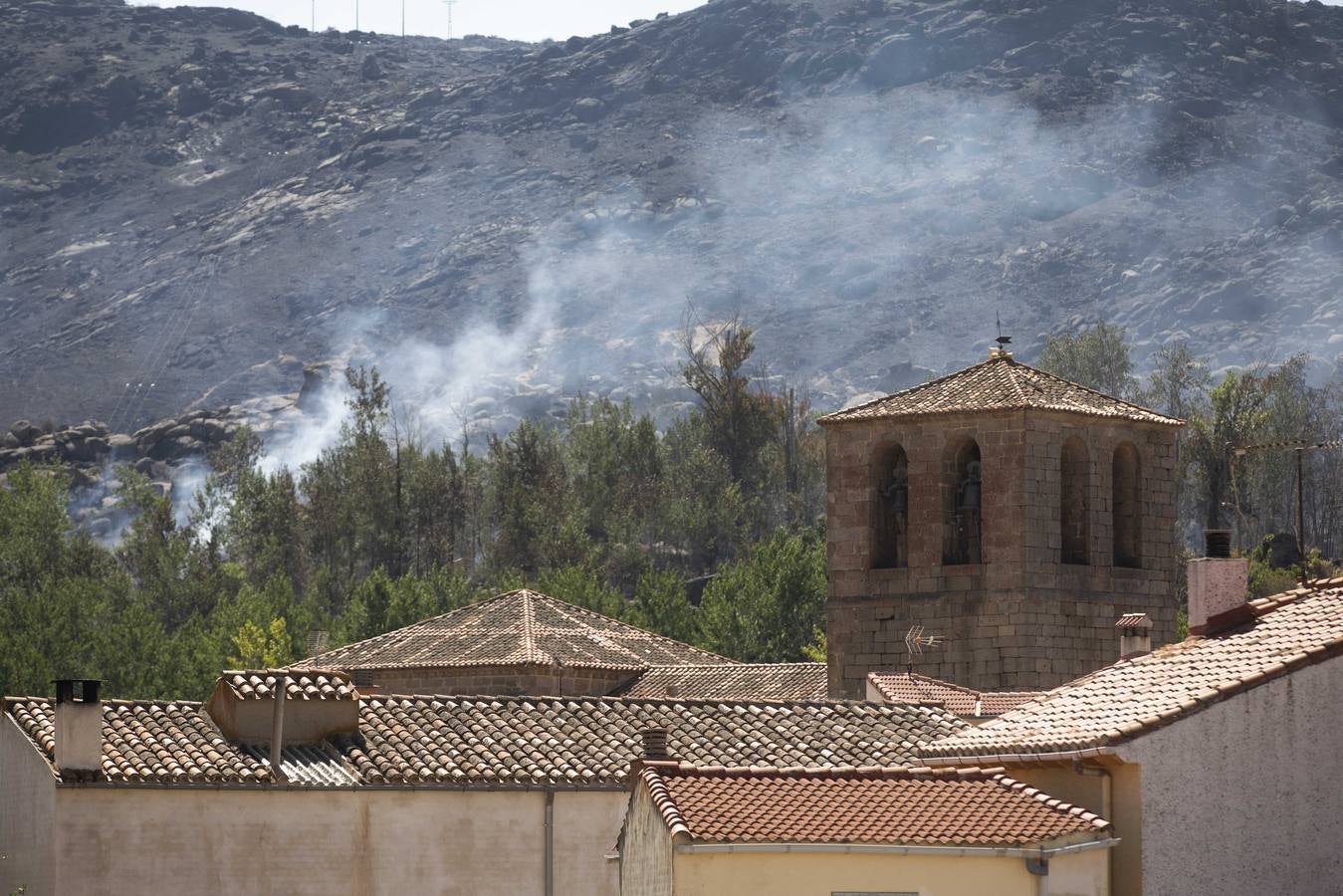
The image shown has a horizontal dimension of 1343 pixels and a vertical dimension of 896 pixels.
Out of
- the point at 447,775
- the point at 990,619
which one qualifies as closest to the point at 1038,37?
the point at 990,619

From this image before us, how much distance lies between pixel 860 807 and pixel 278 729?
899 cm

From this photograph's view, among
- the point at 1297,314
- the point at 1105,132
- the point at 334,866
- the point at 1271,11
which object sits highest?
the point at 1271,11

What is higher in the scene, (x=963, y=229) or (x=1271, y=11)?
(x=1271, y=11)

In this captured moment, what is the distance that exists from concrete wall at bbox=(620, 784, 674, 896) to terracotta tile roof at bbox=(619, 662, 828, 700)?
1726cm

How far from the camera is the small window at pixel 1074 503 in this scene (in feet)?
135

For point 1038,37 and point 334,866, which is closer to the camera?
point 334,866

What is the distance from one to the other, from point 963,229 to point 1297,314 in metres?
27.9

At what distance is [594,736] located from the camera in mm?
28500

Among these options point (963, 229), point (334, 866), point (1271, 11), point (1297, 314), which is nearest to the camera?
point (334, 866)

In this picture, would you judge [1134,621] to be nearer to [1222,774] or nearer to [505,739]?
[505,739]

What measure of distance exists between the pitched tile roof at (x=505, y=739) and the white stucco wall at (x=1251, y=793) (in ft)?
24.9

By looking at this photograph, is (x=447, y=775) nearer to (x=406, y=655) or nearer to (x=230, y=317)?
(x=406, y=655)

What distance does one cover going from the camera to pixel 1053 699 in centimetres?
2406

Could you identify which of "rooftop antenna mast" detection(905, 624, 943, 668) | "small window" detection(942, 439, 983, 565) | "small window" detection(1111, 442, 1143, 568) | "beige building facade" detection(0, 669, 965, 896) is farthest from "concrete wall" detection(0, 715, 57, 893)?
"small window" detection(1111, 442, 1143, 568)
